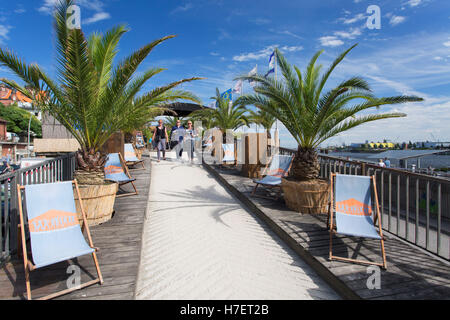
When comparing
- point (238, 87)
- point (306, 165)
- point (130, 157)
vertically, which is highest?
point (238, 87)

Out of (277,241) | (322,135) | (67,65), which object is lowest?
(277,241)

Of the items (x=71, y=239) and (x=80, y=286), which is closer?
(x=80, y=286)

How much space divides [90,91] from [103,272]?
2.54 m

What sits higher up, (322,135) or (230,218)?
(322,135)

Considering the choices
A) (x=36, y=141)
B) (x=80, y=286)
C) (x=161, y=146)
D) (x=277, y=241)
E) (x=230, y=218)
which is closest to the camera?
(x=80, y=286)

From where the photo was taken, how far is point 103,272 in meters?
2.63

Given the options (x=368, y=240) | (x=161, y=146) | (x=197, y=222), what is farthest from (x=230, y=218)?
(x=161, y=146)

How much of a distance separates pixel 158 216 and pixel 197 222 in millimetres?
867

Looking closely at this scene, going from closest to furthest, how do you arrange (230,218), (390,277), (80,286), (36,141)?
(80,286), (390,277), (230,218), (36,141)

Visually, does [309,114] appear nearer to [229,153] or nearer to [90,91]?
[90,91]

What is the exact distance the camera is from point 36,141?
409 inches

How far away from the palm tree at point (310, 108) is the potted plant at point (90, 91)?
1923 millimetres

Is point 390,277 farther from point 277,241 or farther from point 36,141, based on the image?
point 36,141

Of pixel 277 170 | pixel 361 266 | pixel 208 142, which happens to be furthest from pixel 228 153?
pixel 208 142
